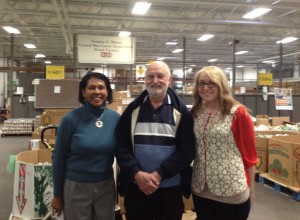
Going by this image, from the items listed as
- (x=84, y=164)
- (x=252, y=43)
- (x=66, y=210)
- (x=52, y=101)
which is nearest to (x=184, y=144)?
(x=84, y=164)

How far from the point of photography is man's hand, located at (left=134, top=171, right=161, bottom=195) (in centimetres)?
172

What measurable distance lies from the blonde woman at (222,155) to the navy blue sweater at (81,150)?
0.56 m

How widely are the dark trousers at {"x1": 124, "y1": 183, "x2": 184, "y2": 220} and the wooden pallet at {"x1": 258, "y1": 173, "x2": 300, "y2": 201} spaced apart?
3.04 m

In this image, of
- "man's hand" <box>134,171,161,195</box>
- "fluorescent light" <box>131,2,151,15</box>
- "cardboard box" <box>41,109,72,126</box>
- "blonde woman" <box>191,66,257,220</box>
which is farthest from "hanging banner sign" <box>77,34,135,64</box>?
"man's hand" <box>134,171,161,195</box>

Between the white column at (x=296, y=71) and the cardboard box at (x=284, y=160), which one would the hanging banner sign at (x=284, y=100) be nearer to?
the cardboard box at (x=284, y=160)

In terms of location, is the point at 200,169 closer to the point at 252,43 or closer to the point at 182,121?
the point at 182,121

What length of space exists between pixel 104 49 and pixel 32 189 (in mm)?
5847

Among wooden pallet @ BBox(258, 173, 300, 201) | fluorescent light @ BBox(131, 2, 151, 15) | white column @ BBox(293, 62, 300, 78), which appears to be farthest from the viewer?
white column @ BBox(293, 62, 300, 78)

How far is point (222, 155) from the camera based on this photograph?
1777 mm

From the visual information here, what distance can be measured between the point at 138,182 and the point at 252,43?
44.7 ft

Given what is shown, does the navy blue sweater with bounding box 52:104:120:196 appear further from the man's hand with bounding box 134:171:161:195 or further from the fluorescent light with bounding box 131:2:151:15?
the fluorescent light with bounding box 131:2:151:15

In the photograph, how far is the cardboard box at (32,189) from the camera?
9.99ft

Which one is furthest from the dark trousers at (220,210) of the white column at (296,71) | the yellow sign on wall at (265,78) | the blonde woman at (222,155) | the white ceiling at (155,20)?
the white column at (296,71)

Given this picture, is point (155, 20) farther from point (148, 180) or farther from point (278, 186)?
point (148, 180)
